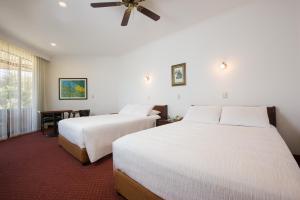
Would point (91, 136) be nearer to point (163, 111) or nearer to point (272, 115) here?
point (163, 111)

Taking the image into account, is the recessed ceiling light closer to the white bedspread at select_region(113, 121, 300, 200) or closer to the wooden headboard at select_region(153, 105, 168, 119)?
the white bedspread at select_region(113, 121, 300, 200)

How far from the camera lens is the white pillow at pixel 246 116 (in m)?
2.08

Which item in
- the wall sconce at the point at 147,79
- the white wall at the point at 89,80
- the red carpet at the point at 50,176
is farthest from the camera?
the white wall at the point at 89,80

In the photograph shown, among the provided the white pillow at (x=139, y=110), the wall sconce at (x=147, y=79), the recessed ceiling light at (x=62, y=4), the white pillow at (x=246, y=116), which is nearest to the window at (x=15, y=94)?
the recessed ceiling light at (x=62, y=4)

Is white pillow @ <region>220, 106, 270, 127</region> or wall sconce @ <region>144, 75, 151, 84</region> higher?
wall sconce @ <region>144, 75, 151, 84</region>

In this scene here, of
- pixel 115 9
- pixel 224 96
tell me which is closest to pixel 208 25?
pixel 224 96

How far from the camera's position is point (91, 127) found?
2318mm

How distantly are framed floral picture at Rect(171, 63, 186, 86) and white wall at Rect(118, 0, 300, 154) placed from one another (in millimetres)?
116

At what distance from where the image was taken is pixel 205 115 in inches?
100

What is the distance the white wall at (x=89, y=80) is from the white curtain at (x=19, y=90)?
35 centimetres

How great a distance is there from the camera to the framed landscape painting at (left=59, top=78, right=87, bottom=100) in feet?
16.9

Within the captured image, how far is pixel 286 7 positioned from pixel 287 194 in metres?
2.71

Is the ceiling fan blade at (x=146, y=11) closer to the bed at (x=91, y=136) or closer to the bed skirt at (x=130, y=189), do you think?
the bed at (x=91, y=136)

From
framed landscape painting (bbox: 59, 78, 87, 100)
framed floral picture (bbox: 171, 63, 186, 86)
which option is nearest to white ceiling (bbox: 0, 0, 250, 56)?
framed floral picture (bbox: 171, 63, 186, 86)
